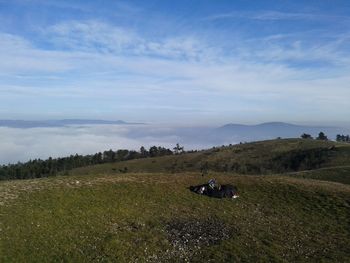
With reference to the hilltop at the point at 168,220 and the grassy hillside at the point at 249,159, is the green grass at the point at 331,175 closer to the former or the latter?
the hilltop at the point at 168,220

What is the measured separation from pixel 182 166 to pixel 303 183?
121m

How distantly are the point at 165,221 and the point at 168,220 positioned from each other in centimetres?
33

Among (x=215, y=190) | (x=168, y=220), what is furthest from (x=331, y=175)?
(x=168, y=220)

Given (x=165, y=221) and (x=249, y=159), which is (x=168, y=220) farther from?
(x=249, y=159)

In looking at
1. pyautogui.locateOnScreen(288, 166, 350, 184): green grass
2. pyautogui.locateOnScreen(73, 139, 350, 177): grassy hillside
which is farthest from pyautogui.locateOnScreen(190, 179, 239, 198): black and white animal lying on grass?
pyautogui.locateOnScreen(73, 139, 350, 177): grassy hillside

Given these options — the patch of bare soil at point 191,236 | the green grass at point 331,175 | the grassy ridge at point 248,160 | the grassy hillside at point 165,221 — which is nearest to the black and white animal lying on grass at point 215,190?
the grassy hillside at point 165,221

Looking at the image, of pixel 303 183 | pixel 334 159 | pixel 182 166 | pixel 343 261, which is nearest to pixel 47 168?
pixel 182 166

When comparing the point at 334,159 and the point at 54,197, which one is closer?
the point at 54,197

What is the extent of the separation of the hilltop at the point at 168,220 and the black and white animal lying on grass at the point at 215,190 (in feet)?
2.46

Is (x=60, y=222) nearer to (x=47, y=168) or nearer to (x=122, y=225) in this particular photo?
(x=122, y=225)

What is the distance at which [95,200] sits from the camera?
33.0 metres

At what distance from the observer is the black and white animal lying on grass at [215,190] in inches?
1470

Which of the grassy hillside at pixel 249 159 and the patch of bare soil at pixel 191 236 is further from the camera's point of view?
the grassy hillside at pixel 249 159

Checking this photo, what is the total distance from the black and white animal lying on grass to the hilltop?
2.46 ft
